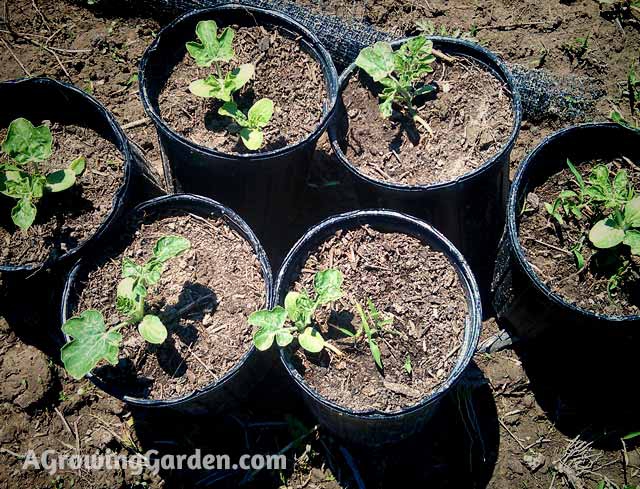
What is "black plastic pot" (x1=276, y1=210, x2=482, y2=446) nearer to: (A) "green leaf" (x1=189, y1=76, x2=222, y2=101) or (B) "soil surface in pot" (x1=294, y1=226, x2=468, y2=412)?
(B) "soil surface in pot" (x1=294, y1=226, x2=468, y2=412)

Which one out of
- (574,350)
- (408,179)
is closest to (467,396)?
(574,350)

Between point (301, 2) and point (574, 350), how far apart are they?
2168 mm

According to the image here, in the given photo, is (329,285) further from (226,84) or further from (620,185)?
(620,185)

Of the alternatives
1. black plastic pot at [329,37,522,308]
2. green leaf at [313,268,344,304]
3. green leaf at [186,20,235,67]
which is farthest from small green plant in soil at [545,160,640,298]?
green leaf at [186,20,235,67]

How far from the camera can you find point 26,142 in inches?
85.1

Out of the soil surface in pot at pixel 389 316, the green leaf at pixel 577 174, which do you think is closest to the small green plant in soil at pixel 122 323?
the soil surface in pot at pixel 389 316

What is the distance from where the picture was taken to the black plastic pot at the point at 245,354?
200 centimetres

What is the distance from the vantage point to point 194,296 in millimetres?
2146

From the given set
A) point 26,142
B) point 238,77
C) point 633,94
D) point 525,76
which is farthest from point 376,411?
point 633,94

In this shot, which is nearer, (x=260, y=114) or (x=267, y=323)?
(x=267, y=323)

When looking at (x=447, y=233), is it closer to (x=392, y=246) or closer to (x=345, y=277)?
(x=392, y=246)

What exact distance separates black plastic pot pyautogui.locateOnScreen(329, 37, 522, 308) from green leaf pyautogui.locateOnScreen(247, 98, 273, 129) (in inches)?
10.8

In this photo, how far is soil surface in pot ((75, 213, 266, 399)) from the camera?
206 centimetres

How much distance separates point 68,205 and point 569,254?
76.4 inches
